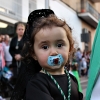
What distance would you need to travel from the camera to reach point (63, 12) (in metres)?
15.6

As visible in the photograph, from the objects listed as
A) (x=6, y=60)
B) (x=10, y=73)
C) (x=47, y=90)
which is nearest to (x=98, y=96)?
(x=47, y=90)

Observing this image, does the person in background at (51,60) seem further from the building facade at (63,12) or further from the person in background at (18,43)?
the person in background at (18,43)

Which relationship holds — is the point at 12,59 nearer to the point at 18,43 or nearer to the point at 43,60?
the point at 18,43

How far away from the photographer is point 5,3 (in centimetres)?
1019

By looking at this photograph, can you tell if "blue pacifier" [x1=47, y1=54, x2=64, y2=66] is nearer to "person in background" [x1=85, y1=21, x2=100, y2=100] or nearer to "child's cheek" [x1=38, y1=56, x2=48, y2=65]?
"child's cheek" [x1=38, y1=56, x2=48, y2=65]

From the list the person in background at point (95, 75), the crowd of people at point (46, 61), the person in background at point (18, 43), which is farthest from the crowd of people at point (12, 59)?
the person in background at point (95, 75)

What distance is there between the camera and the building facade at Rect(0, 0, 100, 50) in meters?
10.4

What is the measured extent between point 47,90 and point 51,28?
1.04ft

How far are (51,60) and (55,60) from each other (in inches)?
0.8

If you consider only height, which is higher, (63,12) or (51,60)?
(63,12)

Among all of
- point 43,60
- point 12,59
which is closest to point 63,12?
point 12,59

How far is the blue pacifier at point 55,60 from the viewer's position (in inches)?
54.3

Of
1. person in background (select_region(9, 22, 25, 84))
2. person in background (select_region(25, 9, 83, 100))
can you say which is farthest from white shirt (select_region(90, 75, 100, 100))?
person in background (select_region(9, 22, 25, 84))

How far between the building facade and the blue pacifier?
2.51 feet
